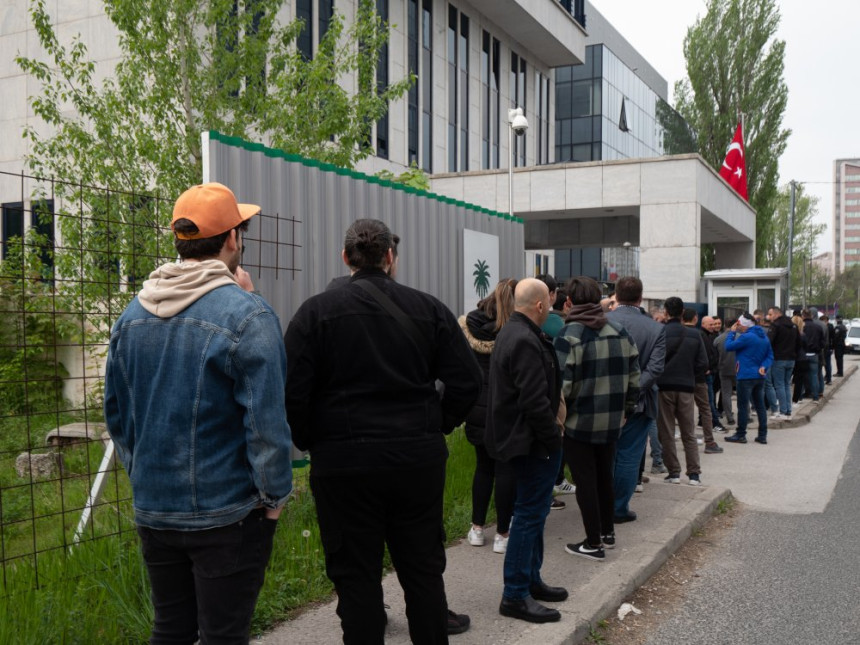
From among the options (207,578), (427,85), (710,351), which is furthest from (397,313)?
(427,85)

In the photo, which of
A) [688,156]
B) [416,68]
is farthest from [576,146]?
[688,156]

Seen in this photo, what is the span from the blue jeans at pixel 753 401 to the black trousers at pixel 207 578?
10.0m

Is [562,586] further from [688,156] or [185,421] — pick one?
[688,156]

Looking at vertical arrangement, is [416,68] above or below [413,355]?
above

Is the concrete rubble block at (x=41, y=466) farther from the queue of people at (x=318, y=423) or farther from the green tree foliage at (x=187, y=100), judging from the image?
the queue of people at (x=318, y=423)

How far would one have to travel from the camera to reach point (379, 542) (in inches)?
122

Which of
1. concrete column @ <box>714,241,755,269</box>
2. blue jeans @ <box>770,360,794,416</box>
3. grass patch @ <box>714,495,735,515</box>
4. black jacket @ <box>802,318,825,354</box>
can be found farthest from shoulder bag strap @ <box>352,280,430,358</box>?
concrete column @ <box>714,241,755,269</box>

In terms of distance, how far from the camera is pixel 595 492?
16.9ft

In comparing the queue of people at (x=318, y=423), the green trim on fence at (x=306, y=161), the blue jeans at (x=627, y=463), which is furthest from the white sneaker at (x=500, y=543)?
the green trim on fence at (x=306, y=161)

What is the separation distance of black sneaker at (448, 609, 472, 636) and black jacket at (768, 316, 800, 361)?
10909 mm

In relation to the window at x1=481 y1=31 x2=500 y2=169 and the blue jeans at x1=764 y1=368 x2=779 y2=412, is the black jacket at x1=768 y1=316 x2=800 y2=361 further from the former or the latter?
the window at x1=481 y1=31 x2=500 y2=169

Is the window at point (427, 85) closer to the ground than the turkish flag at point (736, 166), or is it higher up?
higher up

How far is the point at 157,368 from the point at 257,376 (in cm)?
32

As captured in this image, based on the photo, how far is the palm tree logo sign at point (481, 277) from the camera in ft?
29.0
